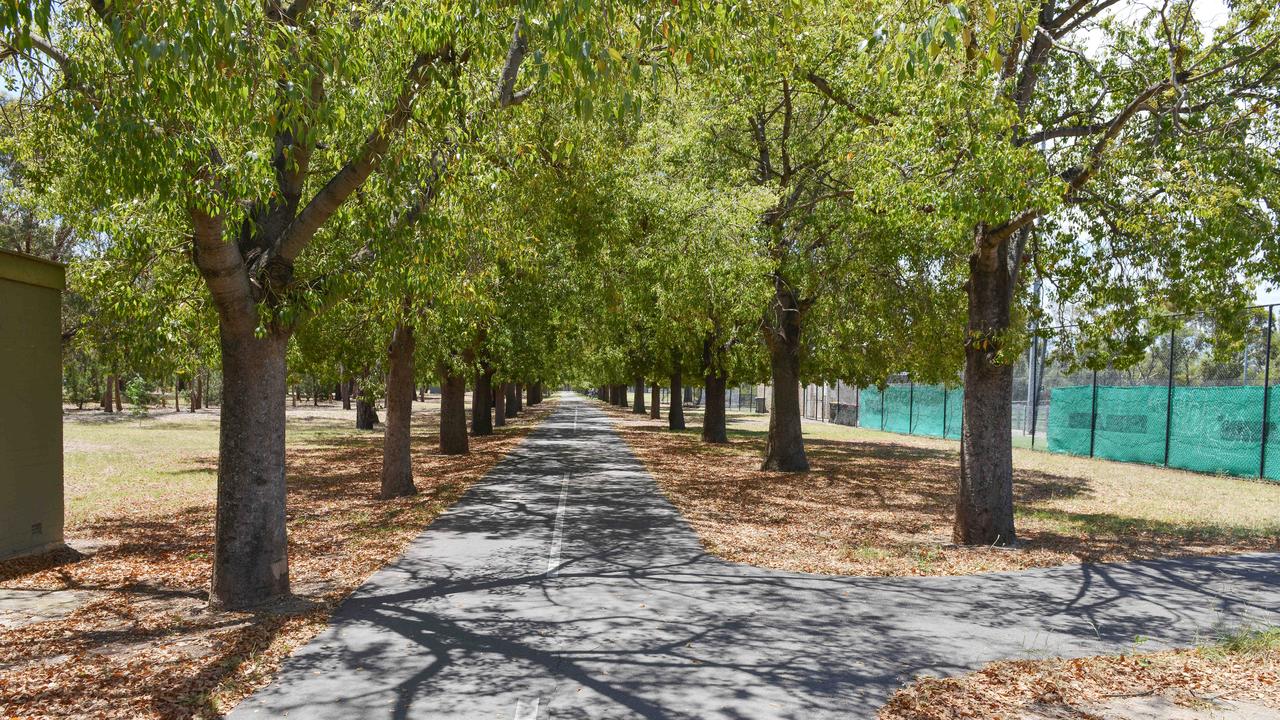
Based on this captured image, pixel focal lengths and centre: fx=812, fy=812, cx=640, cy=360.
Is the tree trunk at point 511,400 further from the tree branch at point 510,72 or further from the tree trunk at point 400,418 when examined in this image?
the tree branch at point 510,72

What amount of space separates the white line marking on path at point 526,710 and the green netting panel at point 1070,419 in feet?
84.3

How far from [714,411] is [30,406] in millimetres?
21754

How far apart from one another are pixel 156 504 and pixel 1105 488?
729 inches

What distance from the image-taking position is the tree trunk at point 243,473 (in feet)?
23.0

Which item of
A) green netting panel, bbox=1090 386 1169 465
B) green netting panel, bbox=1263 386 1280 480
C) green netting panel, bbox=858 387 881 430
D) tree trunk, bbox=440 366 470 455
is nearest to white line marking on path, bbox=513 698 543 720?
tree trunk, bbox=440 366 470 455

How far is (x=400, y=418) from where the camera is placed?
14188mm

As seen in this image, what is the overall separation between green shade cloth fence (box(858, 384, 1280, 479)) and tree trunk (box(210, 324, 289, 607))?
20929mm

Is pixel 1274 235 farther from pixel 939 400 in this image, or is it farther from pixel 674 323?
pixel 939 400

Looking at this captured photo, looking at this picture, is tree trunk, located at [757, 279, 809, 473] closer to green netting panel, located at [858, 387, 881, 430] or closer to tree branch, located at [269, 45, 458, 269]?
tree branch, located at [269, 45, 458, 269]

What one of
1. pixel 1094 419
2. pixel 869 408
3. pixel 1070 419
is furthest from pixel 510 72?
pixel 869 408

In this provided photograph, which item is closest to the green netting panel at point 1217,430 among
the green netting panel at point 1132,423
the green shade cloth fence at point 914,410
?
the green netting panel at point 1132,423

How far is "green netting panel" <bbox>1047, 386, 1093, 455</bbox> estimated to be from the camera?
2633 cm

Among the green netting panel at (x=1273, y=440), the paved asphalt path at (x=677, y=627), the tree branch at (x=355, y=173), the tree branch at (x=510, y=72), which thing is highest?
the tree branch at (x=510, y=72)

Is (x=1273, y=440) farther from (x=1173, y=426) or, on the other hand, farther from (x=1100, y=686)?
(x=1100, y=686)
